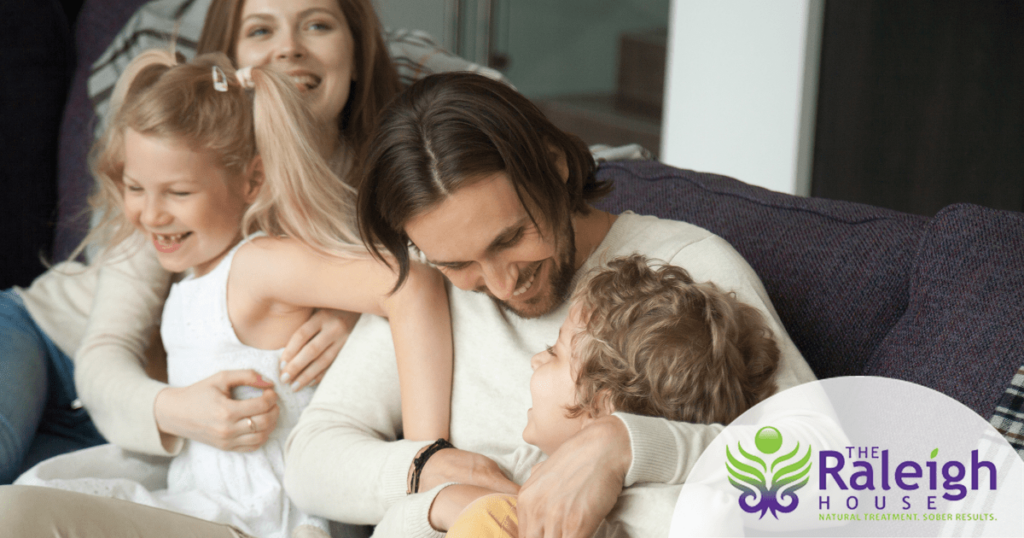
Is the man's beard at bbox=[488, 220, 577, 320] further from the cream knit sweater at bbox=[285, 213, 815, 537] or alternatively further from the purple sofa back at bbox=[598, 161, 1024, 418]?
the purple sofa back at bbox=[598, 161, 1024, 418]

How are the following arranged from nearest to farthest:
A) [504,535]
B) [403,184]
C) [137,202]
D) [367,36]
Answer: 1. [504,535]
2. [403,184]
3. [137,202]
4. [367,36]

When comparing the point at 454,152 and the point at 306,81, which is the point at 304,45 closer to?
the point at 306,81

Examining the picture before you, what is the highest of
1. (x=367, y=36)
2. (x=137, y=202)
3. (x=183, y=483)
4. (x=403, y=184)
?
(x=367, y=36)

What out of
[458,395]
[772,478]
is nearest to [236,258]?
[458,395]

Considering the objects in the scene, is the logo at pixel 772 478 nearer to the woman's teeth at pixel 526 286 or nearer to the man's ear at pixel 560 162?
the woman's teeth at pixel 526 286

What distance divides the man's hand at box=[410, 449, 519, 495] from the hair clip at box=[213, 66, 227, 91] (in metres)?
0.79

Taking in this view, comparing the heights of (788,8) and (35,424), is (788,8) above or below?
above

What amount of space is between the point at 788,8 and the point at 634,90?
1628 millimetres

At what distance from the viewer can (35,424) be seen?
5.34 feet

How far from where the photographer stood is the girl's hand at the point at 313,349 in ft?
4.75

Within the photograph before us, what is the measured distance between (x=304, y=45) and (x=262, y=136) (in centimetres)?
30

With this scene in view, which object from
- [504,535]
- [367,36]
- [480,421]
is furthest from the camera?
[367,36]

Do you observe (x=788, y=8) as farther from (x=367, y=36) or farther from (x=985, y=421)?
(x=985, y=421)

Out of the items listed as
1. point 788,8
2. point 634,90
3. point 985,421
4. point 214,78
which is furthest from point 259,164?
point 634,90
